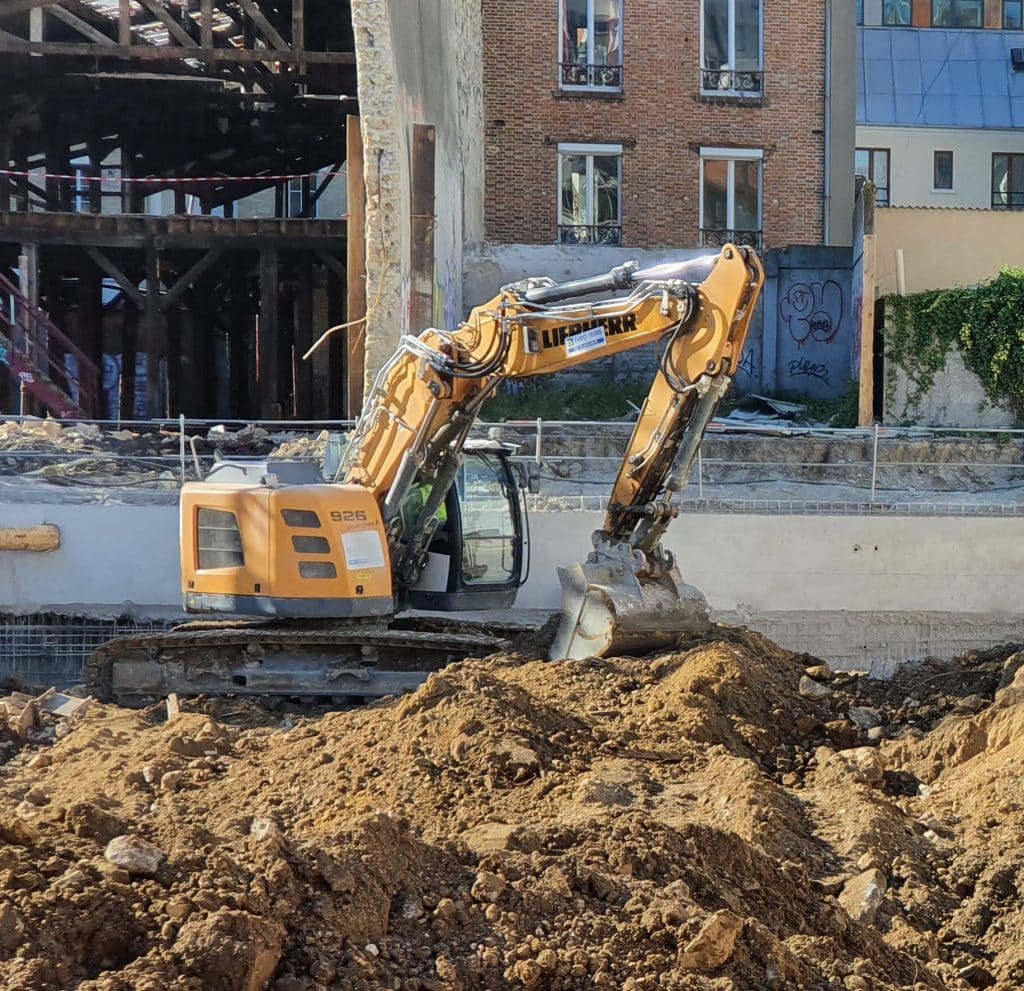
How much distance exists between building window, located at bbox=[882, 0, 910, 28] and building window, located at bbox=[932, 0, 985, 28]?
713 mm

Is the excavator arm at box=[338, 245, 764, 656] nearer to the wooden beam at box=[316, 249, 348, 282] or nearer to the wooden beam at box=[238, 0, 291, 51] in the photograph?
the wooden beam at box=[238, 0, 291, 51]

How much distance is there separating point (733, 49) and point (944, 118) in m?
14.4

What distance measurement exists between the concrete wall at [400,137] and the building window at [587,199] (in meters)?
3.74

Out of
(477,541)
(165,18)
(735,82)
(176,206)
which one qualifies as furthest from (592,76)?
(477,541)

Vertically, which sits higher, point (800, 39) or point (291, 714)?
point (800, 39)

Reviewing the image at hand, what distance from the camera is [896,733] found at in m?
10.8

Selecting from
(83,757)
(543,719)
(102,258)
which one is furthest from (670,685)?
(102,258)

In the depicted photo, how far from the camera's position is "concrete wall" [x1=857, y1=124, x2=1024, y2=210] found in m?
39.3

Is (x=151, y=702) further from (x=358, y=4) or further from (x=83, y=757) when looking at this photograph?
(x=358, y=4)

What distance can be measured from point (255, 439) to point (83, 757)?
9.72m

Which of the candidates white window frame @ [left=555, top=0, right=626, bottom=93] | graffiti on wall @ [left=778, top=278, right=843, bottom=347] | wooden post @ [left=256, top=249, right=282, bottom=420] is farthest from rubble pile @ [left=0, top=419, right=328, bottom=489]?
white window frame @ [left=555, top=0, right=626, bottom=93]

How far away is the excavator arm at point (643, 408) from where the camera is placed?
36.0 feet

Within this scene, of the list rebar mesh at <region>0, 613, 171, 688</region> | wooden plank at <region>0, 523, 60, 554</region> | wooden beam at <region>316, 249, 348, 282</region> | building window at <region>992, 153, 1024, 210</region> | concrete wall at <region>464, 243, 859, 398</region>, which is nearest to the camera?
rebar mesh at <region>0, 613, 171, 688</region>

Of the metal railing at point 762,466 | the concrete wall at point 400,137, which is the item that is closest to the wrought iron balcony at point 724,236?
the concrete wall at point 400,137
